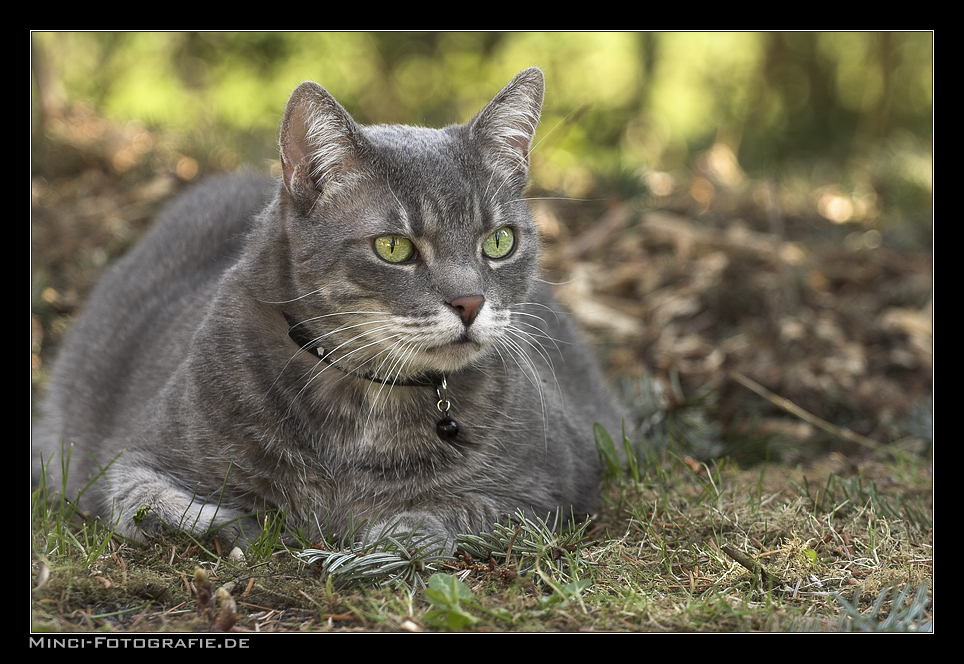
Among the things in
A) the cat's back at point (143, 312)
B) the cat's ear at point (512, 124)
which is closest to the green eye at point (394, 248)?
the cat's ear at point (512, 124)

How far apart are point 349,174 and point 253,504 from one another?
929mm

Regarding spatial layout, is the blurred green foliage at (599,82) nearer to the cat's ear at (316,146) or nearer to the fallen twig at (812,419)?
the fallen twig at (812,419)

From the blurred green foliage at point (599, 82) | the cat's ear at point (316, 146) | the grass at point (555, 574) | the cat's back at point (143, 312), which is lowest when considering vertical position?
the grass at point (555, 574)

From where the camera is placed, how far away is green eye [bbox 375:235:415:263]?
85.6 inches

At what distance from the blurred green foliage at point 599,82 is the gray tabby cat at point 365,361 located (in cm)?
371

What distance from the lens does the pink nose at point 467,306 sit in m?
2.09

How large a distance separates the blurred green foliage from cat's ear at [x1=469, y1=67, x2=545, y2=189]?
346 centimetres

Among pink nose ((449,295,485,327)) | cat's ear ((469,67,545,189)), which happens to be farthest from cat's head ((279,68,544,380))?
cat's ear ((469,67,545,189))

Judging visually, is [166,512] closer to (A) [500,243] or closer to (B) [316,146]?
(B) [316,146]

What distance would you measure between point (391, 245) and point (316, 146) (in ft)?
1.12

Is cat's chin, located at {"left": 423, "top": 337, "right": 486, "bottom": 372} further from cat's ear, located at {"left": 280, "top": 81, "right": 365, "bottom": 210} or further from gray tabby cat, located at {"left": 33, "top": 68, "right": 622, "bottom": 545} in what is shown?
cat's ear, located at {"left": 280, "top": 81, "right": 365, "bottom": 210}

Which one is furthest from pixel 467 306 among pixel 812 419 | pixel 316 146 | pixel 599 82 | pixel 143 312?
pixel 599 82

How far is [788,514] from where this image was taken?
2498 millimetres
